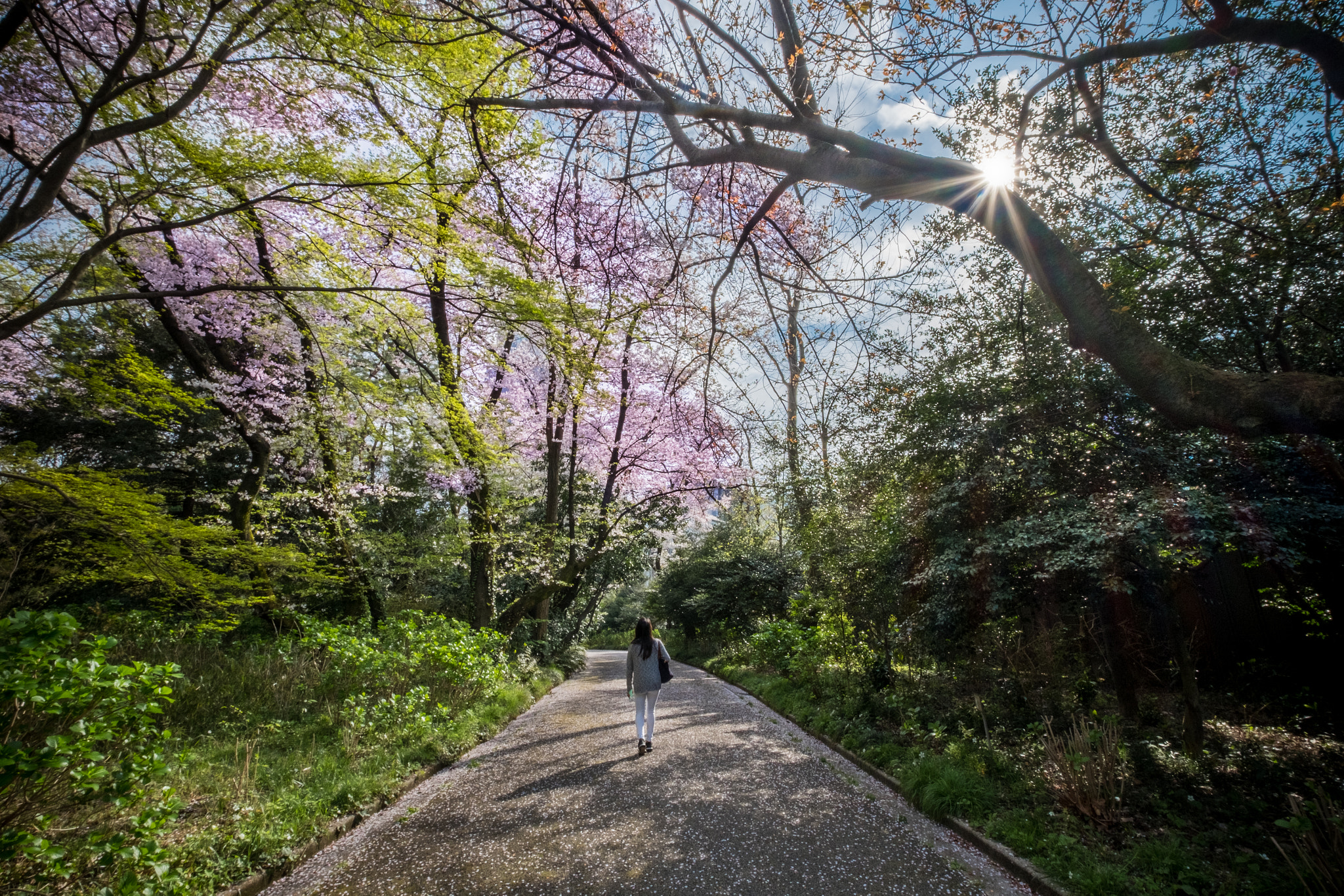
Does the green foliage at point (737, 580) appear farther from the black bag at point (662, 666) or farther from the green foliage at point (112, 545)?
the green foliage at point (112, 545)

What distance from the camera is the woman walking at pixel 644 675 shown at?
617 cm

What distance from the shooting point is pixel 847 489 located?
742 cm

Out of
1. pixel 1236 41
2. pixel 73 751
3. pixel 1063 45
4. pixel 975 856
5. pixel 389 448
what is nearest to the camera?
pixel 73 751

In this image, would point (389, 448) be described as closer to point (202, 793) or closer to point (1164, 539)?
point (202, 793)

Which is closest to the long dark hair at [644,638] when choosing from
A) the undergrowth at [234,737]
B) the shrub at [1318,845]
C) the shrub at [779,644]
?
the undergrowth at [234,737]

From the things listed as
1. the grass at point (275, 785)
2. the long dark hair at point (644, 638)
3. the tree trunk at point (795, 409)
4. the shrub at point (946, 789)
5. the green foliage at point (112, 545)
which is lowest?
the shrub at point (946, 789)

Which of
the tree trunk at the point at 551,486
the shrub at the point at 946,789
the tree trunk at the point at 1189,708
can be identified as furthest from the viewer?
the tree trunk at the point at 551,486

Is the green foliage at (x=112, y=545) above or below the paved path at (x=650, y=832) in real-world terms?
above

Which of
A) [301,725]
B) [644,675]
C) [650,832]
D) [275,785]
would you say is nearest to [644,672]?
[644,675]

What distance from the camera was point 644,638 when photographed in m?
6.35

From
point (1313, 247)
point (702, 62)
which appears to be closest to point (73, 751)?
point (702, 62)

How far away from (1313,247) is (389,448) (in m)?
14.0

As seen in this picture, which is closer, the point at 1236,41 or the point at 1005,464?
the point at 1236,41

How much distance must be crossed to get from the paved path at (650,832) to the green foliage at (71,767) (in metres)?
0.87
